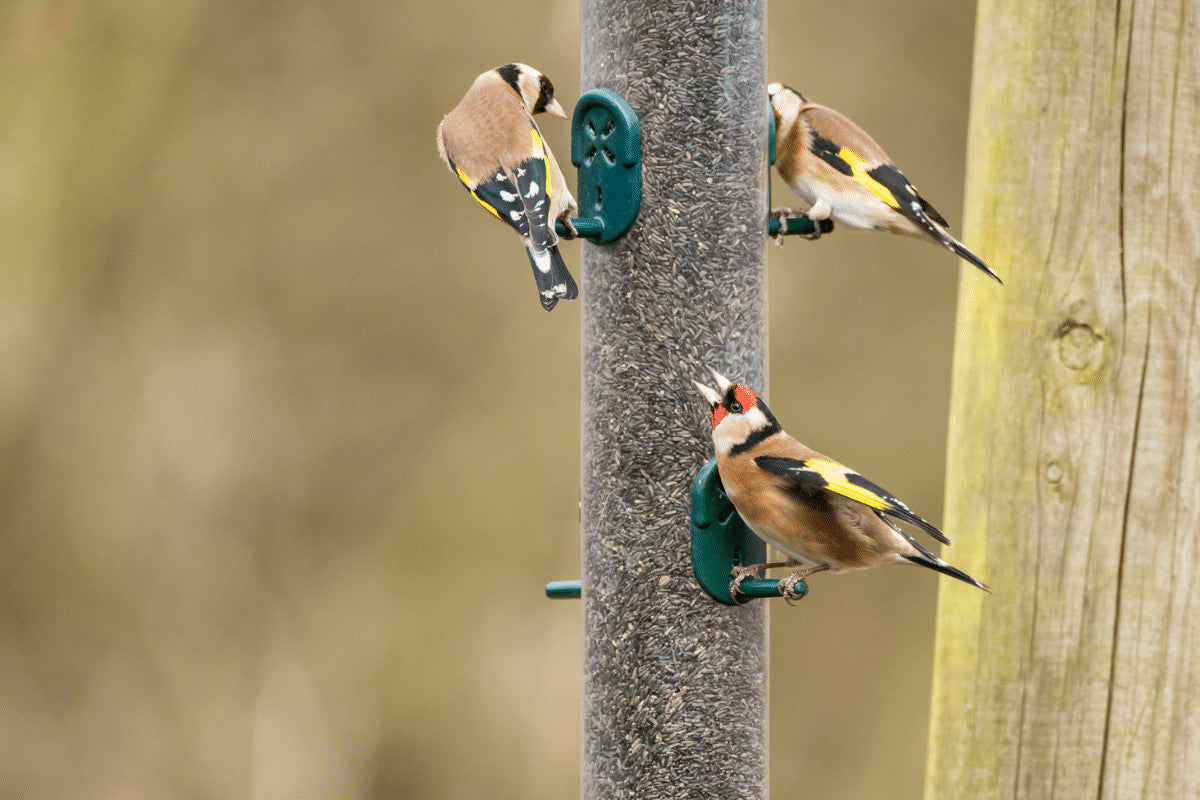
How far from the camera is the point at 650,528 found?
12.2 ft

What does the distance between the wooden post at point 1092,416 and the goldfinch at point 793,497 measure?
1.56 ft

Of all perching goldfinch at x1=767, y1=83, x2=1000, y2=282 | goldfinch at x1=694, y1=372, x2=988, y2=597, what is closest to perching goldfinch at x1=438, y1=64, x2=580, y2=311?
goldfinch at x1=694, y1=372, x2=988, y2=597

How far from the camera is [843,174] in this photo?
4539 mm

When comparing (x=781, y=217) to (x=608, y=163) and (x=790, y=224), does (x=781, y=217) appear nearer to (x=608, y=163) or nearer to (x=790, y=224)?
(x=790, y=224)

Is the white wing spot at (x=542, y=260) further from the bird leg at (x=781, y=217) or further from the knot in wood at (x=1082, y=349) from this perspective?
the knot in wood at (x=1082, y=349)

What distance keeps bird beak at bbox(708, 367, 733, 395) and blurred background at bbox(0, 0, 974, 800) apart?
3.58 meters

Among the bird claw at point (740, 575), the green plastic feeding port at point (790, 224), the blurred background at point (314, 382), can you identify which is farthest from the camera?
the blurred background at point (314, 382)

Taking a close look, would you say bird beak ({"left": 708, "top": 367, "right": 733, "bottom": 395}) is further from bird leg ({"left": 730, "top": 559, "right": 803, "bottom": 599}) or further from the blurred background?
the blurred background

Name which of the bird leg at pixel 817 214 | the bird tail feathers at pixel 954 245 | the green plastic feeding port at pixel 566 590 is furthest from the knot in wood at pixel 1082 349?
the green plastic feeding port at pixel 566 590

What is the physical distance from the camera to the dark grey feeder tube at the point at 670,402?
12.1 ft

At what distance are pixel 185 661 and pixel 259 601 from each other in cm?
50

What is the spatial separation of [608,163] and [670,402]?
0.62 metres

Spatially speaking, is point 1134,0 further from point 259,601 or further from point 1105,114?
point 259,601

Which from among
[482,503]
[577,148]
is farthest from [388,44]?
[577,148]
